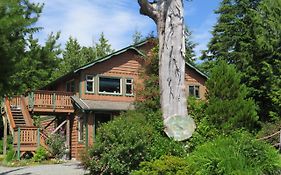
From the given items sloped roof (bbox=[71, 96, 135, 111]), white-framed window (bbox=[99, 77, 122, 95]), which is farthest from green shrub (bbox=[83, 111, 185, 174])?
white-framed window (bbox=[99, 77, 122, 95])

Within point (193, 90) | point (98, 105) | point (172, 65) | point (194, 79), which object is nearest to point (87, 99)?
point (98, 105)

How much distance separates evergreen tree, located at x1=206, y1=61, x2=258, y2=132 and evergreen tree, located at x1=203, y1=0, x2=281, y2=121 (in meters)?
10.3

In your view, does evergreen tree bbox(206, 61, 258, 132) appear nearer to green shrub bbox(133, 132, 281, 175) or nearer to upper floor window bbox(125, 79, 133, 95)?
green shrub bbox(133, 132, 281, 175)

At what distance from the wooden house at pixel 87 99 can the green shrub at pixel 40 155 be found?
1156 mm

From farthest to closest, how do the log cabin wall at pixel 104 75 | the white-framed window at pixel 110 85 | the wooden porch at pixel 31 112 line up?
the white-framed window at pixel 110 85, the log cabin wall at pixel 104 75, the wooden porch at pixel 31 112

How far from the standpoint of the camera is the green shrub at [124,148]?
11.7 meters

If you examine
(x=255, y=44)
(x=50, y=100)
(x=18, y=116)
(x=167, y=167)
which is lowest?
(x=167, y=167)

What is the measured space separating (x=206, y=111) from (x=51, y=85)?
61.8 feet

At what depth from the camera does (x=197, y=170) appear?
31.7 ft

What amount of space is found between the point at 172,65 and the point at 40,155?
14.5 meters

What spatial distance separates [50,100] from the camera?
29.6 metres

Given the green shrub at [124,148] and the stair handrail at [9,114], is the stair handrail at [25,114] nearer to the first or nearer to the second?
the stair handrail at [9,114]

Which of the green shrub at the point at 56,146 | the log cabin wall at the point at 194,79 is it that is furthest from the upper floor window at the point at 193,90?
the green shrub at the point at 56,146

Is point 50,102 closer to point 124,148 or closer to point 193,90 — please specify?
point 193,90
